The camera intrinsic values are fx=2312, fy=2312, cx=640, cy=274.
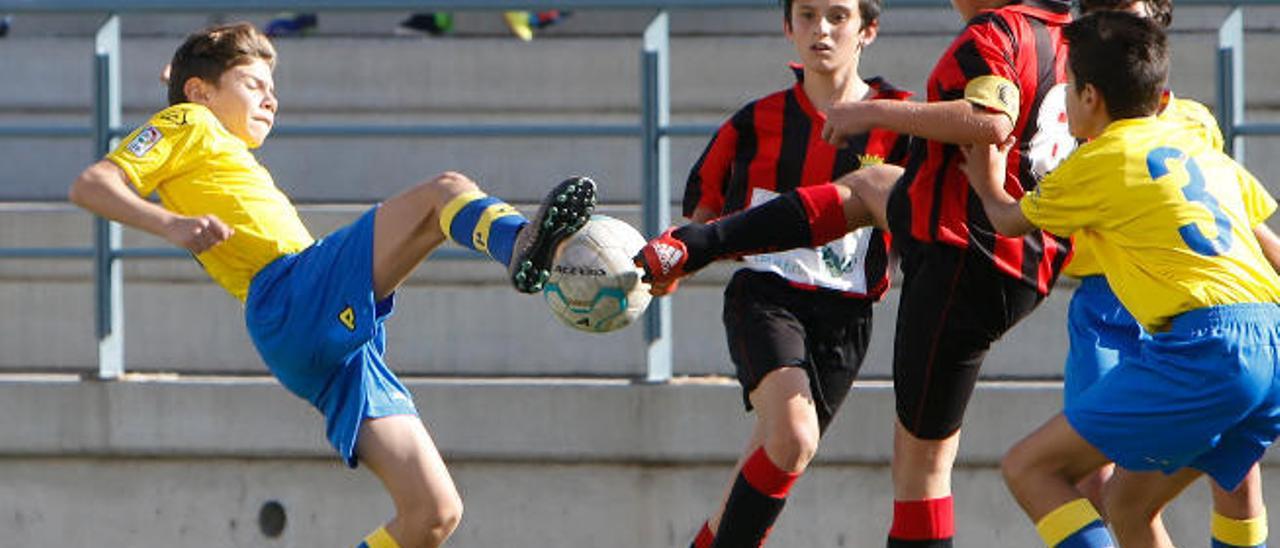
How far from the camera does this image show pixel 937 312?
5.39 m

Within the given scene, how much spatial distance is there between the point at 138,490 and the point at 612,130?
1.90 m

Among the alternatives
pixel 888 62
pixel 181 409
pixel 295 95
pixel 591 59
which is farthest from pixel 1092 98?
pixel 295 95

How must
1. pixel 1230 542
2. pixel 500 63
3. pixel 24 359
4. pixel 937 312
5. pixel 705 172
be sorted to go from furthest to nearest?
pixel 500 63 < pixel 24 359 < pixel 705 172 < pixel 1230 542 < pixel 937 312

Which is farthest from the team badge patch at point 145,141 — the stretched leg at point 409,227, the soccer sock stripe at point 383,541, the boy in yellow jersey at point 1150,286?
the boy in yellow jersey at point 1150,286

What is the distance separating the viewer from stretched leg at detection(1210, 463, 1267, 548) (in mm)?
5727

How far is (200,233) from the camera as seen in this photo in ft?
17.9

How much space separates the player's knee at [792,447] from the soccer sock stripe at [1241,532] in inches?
41.1

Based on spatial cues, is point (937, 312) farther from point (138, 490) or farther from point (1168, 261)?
point (138, 490)

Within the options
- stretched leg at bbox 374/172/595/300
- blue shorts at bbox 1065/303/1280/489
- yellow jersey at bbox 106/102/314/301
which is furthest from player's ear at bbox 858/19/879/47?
yellow jersey at bbox 106/102/314/301

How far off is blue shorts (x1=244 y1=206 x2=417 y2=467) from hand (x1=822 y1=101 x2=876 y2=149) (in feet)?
4.01

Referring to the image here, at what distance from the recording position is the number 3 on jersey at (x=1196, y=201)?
16.2 ft

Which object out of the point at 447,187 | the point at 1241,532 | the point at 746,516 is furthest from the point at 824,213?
the point at 1241,532

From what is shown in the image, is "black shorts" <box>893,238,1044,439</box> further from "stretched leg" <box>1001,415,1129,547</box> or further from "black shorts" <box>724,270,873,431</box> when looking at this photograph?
"black shorts" <box>724,270,873,431</box>

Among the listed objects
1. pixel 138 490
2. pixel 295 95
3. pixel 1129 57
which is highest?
pixel 1129 57
